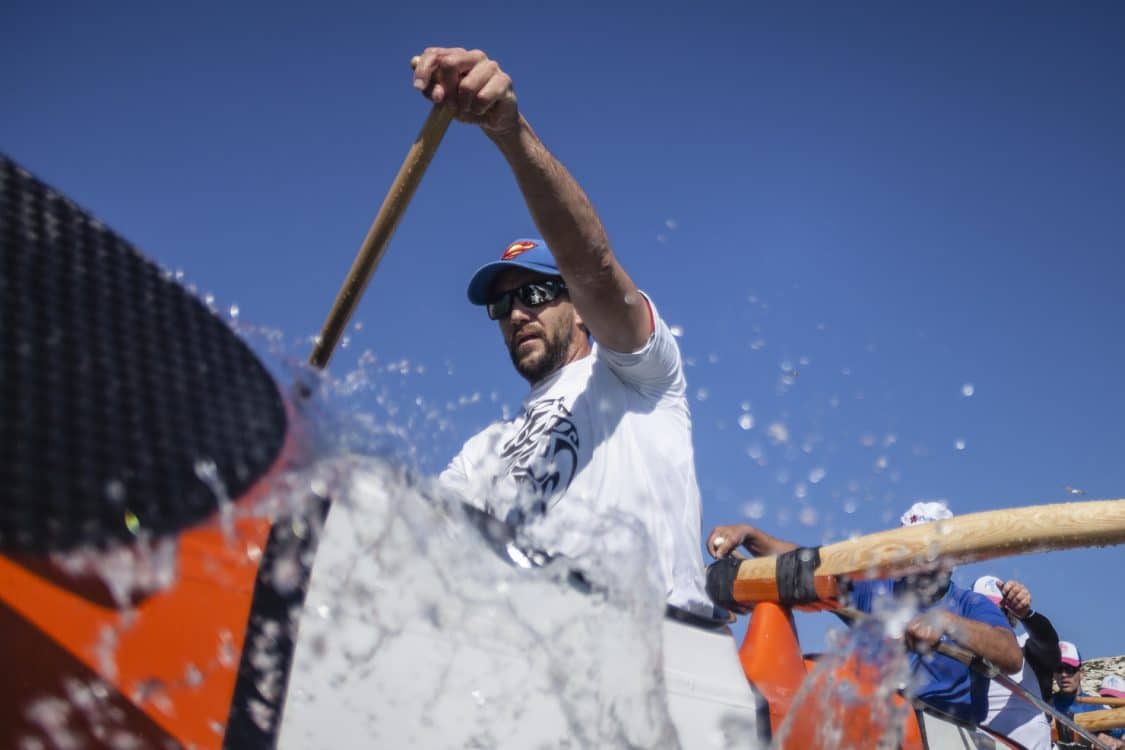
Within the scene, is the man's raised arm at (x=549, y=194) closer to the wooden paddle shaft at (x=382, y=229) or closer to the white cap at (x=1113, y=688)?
the wooden paddle shaft at (x=382, y=229)

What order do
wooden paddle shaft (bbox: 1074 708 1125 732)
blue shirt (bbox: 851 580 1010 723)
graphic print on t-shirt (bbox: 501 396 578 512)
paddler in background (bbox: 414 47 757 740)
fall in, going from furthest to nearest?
wooden paddle shaft (bbox: 1074 708 1125 732) < blue shirt (bbox: 851 580 1010 723) < graphic print on t-shirt (bbox: 501 396 578 512) < paddler in background (bbox: 414 47 757 740)

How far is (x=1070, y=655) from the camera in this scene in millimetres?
6047

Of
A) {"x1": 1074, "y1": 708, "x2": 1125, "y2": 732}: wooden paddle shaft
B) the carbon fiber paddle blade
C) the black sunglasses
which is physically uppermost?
{"x1": 1074, "y1": 708, "x2": 1125, "y2": 732}: wooden paddle shaft

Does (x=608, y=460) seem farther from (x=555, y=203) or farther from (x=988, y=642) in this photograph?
(x=988, y=642)

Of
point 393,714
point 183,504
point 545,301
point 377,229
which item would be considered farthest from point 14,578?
point 545,301

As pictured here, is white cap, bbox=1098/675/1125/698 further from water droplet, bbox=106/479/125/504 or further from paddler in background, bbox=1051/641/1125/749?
water droplet, bbox=106/479/125/504

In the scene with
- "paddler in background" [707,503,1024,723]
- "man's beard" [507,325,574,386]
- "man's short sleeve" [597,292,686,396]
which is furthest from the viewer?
"man's beard" [507,325,574,386]

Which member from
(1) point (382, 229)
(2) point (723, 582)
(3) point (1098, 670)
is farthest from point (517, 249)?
(3) point (1098, 670)

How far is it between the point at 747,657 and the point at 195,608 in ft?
4.26

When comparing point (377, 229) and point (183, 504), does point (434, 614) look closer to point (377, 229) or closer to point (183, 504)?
point (183, 504)

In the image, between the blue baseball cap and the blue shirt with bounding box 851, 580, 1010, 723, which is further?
the blue shirt with bounding box 851, 580, 1010, 723

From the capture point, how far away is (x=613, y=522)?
1706 millimetres

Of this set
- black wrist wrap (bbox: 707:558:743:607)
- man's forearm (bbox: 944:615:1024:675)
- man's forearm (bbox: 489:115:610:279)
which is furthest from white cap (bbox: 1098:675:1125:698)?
man's forearm (bbox: 489:115:610:279)

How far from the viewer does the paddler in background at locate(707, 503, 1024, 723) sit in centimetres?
228
